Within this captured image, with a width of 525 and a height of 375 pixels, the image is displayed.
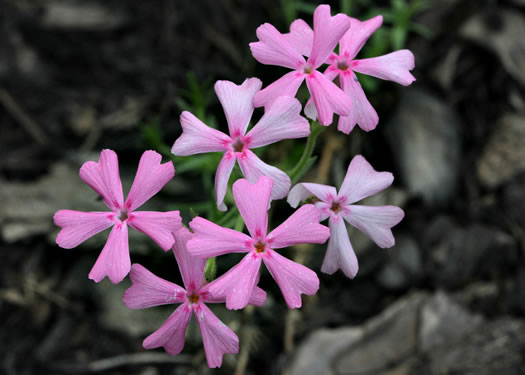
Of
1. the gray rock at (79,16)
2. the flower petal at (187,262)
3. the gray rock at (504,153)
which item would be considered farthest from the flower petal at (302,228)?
the gray rock at (79,16)

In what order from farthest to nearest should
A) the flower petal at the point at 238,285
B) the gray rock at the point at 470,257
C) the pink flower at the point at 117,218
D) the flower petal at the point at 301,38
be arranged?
1. the gray rock at the point at 470,257
2. the flower petal at the point at 301,38
3. the pink flower at the point at 117,218
4. the flower petal at the point at 238,285

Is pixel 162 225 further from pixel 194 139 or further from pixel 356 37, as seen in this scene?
pixel 356 37

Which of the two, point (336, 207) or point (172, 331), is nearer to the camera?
point (172, 331)

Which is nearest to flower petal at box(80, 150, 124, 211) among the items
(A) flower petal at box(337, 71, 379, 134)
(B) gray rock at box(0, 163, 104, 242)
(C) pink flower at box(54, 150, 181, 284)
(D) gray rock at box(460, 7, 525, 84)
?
(C) pink flower at box(54, 150, 181, 284)

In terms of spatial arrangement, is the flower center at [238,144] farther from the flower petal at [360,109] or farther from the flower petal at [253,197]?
the flower petal at [360,109]

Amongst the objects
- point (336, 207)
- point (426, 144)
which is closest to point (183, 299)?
point (336, 207)

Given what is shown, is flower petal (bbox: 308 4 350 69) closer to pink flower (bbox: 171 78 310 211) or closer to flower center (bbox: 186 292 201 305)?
pink flower (bbox: 171 78 310 211)
